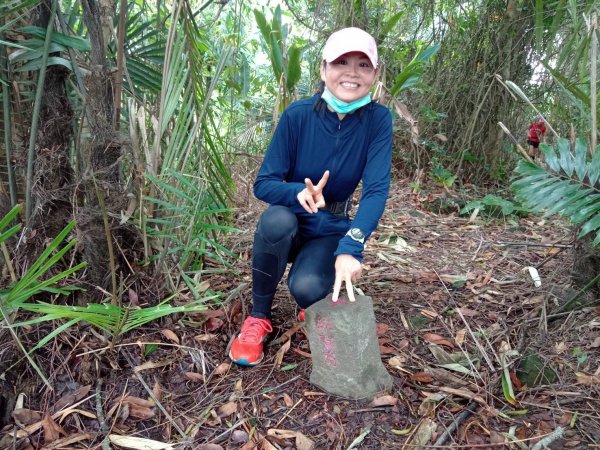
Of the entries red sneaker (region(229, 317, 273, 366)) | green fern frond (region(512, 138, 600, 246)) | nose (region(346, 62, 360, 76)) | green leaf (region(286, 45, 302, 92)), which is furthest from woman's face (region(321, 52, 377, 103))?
green leaf (region(286, 45, 302, 92))

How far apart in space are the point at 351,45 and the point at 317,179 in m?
0.44

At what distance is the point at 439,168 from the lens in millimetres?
3508

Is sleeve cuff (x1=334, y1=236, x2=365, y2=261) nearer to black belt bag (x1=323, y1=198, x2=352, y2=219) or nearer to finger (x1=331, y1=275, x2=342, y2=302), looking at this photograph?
finger (x1=331, y1=275, x2=342, y2=302)

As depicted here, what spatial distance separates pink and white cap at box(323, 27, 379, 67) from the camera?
4.12 feet

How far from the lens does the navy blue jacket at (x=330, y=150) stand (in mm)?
1406

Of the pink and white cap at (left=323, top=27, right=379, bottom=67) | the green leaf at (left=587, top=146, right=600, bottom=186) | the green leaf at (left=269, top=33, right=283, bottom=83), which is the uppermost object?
the green leaf at (left=269, top=33, right=283, bottom=83)

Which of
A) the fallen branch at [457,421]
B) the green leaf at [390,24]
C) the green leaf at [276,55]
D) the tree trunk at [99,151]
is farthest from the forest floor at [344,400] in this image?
the green leaf at [390,24]

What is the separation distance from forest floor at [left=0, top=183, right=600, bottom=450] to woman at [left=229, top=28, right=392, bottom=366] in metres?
0.14

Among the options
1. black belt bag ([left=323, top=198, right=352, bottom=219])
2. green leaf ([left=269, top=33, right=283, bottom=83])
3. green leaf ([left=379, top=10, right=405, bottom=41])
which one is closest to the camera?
black belt bag ([left=323, top=198, right=352, bottom=219])

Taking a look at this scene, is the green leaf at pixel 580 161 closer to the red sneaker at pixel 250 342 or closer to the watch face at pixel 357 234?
the watch face at pixel 357 234

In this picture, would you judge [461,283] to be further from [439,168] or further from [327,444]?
[439,168]

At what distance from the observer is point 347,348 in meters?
1.26

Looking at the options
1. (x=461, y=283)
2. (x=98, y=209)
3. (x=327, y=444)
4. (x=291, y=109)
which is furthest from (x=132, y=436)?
(x=461, y=283)

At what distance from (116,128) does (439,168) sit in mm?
2733
